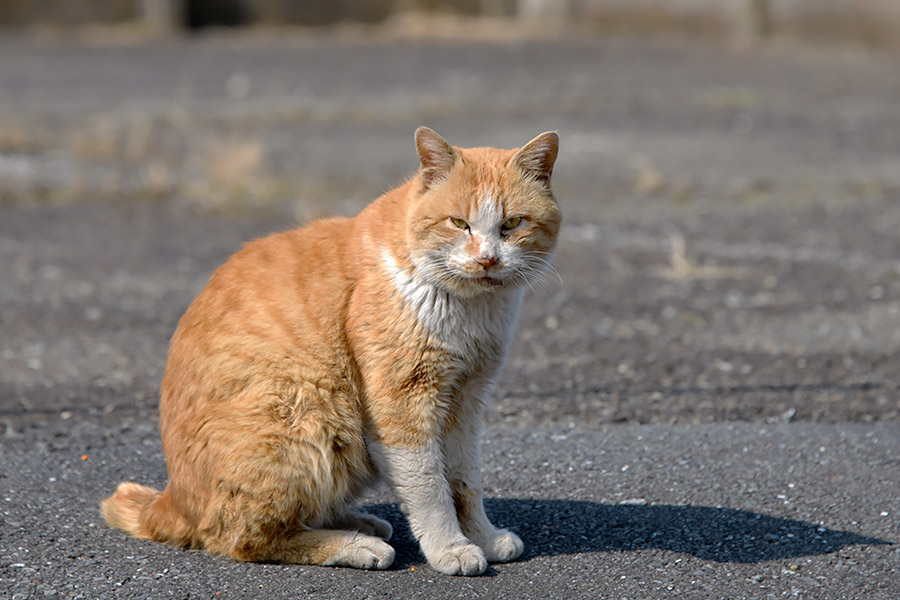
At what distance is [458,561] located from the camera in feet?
11.5

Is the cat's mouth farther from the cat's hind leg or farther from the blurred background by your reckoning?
the blurred background

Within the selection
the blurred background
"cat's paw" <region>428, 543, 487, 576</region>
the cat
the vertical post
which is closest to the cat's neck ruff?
the cat

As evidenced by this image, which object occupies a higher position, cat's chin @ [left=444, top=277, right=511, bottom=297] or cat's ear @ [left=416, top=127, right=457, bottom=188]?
cat's ear @ [left=416, top=127, right=457, bottom=188]

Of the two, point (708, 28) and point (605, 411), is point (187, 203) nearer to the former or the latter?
point (605, 411)

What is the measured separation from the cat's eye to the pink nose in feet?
0.55

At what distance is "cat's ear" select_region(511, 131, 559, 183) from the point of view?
3.62 meters

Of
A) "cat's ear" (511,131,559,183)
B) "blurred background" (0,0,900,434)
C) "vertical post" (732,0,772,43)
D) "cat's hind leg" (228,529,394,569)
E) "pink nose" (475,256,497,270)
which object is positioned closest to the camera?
"pink nose" (475,256,497,270)

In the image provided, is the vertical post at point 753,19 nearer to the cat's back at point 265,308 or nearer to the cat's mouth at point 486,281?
the cat's back at point 265,308

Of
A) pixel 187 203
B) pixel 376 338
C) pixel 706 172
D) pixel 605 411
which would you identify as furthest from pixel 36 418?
pixel 706 172

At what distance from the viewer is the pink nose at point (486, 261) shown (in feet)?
11.2

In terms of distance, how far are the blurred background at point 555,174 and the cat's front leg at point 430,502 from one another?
1.66 meters

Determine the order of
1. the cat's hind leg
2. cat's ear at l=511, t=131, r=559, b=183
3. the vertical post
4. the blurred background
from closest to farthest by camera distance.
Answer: the cat's hind leg
cat's ear at l=511, t=131, r=559, b=183
the blurred background
the vertical post

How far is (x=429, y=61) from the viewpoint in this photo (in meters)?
17.9

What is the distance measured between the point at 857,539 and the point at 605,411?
167 centimetres
